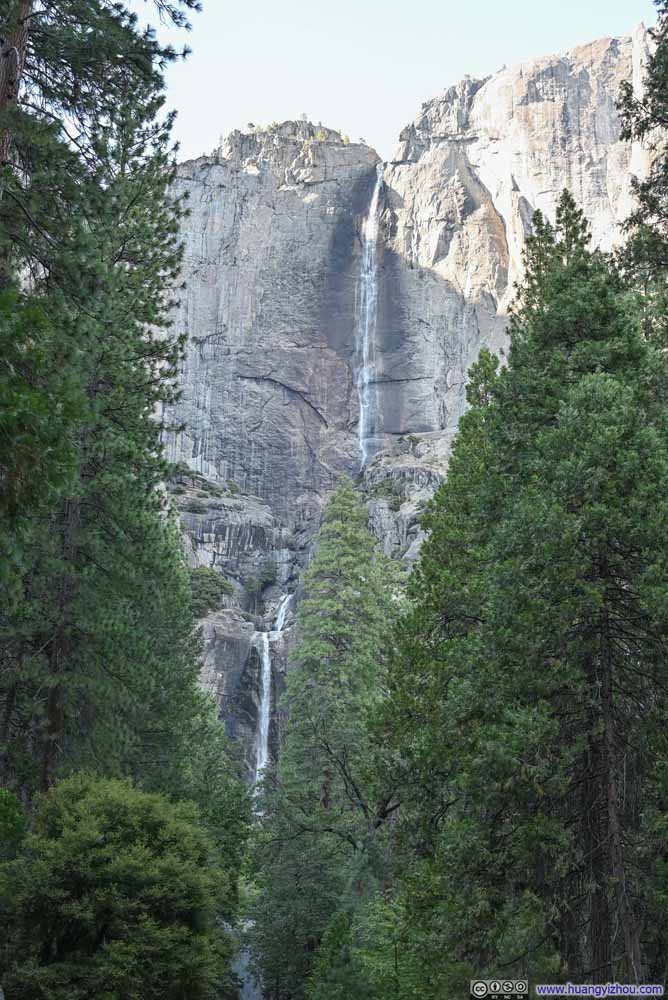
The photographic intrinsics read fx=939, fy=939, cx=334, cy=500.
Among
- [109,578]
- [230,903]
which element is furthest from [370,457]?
[109,578]

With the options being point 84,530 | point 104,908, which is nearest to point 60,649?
point 84,530

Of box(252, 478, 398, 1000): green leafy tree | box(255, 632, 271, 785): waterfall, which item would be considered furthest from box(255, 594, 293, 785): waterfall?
box(252, 478, 398, 1000): green leafy tree

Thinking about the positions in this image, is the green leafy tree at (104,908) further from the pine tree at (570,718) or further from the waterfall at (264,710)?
the waterfall at (264,710)

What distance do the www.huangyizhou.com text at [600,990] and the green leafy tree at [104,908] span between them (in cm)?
463

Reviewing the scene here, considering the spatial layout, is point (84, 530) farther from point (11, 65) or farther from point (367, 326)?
point (367, 326)

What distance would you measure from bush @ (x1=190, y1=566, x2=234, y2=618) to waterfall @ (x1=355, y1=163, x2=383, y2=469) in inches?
648

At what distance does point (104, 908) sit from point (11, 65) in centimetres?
946

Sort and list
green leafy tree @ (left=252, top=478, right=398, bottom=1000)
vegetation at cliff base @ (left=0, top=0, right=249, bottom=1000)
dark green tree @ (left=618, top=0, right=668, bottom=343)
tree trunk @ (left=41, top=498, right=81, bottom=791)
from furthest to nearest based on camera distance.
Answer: green leafy tree @ (left=252, top=478, right=398, bottom=1000) < tree trunk @ (left=41, top=498, right=81, bottom=791) < dark green tree @ (left=618, top=0, right=668, bottom=343) < vegetation at cliff base @ (left=0, top=0, right=249, bottom=1000)

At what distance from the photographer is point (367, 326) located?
238 feet

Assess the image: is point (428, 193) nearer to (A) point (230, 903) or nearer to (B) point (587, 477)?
(A) point (230, 903)

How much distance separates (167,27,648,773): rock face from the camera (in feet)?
227

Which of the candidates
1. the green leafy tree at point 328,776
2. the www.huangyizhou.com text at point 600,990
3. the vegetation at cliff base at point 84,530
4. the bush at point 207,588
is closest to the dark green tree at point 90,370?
the vegetation at cliff base at point 84,530

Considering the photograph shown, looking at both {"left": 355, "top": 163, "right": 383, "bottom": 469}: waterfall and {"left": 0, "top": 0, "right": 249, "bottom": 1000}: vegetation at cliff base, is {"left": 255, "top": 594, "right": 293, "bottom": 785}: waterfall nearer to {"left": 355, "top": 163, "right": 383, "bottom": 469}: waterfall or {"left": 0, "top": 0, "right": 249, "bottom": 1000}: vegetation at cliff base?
{"left": 355, "top": 163, "right": 383, "bottom": 469}: waterfall

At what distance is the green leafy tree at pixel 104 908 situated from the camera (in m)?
11.1
